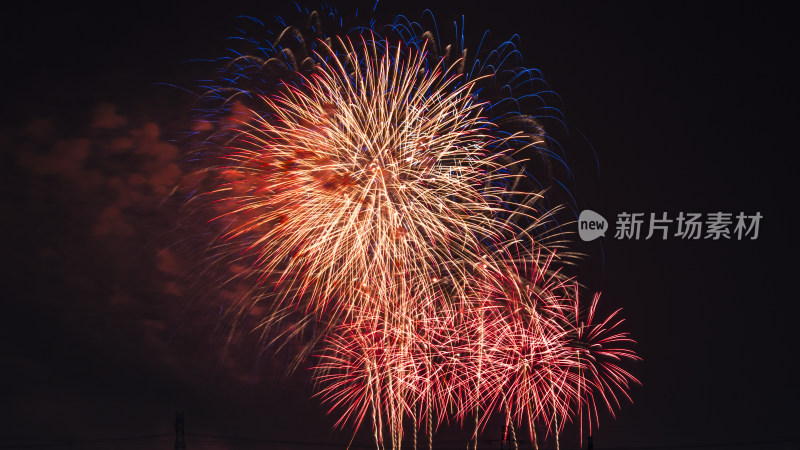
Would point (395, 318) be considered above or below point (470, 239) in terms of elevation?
below

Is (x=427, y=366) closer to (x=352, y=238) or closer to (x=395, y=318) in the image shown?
(x=395, y=318)

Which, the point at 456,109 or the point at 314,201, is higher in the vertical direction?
the point at 456,109

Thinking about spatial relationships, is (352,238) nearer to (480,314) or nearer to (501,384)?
(480,314)

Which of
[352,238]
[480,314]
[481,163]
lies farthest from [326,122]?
[480,314]

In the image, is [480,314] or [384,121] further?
[480,314]

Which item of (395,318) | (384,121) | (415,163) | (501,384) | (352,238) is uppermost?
(384,121)

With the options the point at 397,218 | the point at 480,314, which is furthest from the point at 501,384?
the point at 397,218
